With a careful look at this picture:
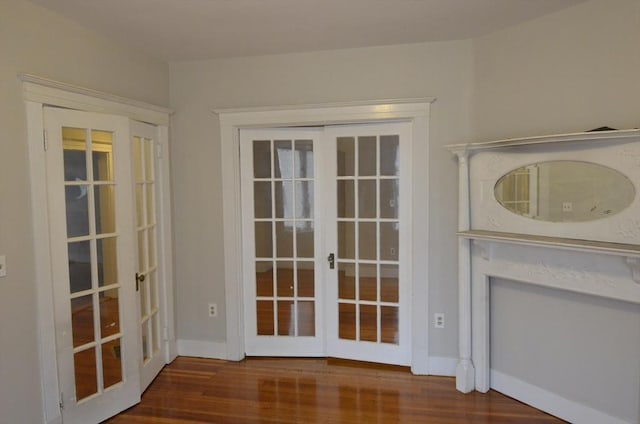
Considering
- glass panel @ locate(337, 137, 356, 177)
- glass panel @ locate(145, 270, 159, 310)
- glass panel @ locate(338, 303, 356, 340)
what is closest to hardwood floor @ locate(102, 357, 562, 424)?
glass panel @ locate(338, 303, 356, 340)

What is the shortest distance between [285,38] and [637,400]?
10.5 ft

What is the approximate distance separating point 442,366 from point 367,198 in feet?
4.89

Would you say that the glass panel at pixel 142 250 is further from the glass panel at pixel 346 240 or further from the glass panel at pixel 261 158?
the glass panel at pixel 346 240

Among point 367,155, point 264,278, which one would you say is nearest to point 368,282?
point 264,278

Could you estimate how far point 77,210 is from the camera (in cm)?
271

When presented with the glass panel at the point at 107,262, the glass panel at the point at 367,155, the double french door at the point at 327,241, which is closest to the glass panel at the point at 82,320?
the glass panel at the point at 107,262

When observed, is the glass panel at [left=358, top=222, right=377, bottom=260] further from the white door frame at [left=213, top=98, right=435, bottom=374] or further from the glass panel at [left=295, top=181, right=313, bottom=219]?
the glass panel at [left=295, top=181, right=313, bottom=219]

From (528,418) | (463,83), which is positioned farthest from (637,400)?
(463,83)

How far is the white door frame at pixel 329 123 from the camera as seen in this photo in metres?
3.36

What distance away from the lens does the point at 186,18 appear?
8.91 ft

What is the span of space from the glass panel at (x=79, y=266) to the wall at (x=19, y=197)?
0.82ft

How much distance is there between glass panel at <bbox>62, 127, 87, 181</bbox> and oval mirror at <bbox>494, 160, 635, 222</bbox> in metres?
2.73

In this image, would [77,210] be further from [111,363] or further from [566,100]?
[566,100]

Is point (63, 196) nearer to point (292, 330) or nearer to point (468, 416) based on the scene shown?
point (292, 330)
